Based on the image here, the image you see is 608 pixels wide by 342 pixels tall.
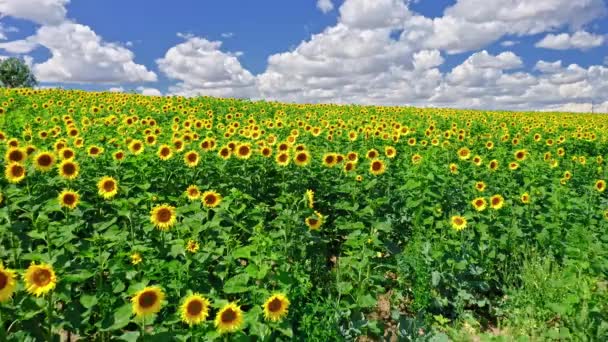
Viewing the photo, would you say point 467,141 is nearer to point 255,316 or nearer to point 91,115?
point 255,316

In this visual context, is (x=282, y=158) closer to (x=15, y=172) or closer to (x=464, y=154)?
(x=15, y=172)

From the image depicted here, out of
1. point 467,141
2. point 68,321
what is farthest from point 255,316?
point 467,141

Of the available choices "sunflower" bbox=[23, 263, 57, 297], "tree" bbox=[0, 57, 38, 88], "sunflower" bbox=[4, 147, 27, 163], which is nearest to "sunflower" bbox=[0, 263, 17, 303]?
"sunflower" bbox=[23, 263, 57, 297]

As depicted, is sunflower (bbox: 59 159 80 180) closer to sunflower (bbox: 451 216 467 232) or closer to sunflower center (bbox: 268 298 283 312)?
sunflower center (bbox: 268 298 283 312)

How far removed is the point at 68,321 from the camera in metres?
3.91

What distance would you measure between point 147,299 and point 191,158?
4.19 meters

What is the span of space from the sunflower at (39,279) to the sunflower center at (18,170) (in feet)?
8.76

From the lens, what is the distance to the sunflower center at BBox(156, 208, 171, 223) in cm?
495

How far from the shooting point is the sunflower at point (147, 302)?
142 inches

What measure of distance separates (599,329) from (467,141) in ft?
29.7

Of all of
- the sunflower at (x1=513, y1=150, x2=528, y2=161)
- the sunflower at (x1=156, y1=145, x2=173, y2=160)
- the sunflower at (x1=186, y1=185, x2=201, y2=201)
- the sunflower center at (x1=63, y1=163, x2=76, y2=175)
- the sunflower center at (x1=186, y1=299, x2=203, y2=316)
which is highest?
the sunflower at (x1=156, y1=145, x2=173, y2=160)

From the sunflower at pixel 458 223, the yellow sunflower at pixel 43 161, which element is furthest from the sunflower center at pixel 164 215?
the sunflower at pixel 458 223

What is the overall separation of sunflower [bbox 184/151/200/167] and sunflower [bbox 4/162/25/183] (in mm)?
2388

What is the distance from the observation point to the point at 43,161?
20.5 feet
